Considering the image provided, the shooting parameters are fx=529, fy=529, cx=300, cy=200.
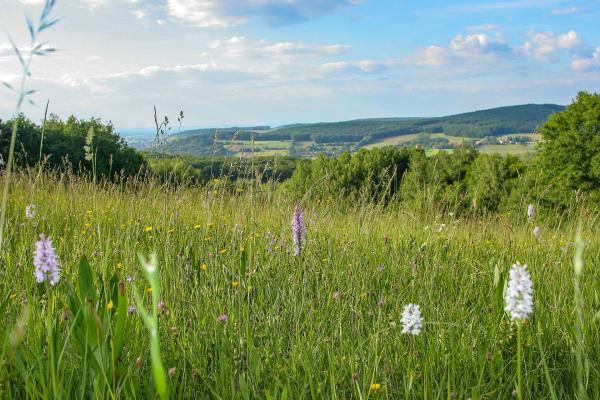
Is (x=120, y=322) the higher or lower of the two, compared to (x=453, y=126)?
lower

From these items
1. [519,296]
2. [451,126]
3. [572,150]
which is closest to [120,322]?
[519,296]

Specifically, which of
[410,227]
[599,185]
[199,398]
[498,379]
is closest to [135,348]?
[199,398]

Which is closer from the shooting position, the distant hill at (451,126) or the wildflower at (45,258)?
the wildflower at (45,258)

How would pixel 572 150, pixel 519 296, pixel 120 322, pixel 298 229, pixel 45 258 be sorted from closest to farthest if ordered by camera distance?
1. pixel 519 296
2. pixel 45 258
3. pixel 120 322
4. pixel 298 229
5. pixel 572 150

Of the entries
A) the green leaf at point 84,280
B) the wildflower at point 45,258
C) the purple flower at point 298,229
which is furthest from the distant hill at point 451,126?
the wildflower at point 45,258

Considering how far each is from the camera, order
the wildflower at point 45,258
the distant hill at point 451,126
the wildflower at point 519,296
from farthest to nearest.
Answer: the distant hill at point 451,126
the wildflower at point 45,258
the wildflower at point 519,296

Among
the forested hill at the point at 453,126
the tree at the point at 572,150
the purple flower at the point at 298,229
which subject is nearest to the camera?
the purple flower at the point at 298,229

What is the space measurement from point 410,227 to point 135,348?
4077 millimetres

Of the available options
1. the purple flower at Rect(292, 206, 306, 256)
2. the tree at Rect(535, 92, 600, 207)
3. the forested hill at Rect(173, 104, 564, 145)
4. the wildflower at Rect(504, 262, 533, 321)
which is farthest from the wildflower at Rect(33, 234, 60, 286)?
the forested hill at Rect(173, 104, 564, 145)

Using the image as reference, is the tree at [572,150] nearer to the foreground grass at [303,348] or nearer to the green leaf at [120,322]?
the foreground grass at [303,348]

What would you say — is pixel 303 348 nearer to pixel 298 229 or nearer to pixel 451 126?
pixel 298 229

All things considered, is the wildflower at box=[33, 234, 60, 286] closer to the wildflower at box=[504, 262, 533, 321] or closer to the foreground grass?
the foreground grass

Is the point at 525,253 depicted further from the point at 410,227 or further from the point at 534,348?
the point at 534,348

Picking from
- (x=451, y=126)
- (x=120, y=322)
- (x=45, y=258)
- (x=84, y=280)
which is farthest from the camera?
(x=451, y=126)
